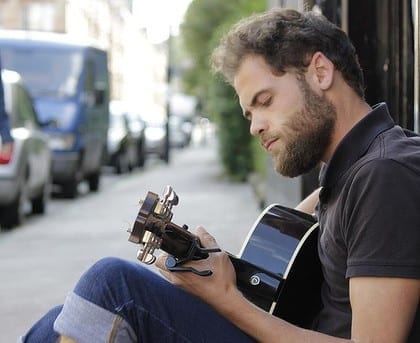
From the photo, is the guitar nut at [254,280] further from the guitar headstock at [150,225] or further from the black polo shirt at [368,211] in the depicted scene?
the guitar headstock at [150,225]

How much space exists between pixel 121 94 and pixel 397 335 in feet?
275

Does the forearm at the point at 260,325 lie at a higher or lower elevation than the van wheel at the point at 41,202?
higher

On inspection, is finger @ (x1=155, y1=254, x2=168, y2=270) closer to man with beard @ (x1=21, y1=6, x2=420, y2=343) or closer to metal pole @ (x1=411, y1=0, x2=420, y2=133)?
man with beard @ (x1=21, y1=6, x2=420, y2=343)

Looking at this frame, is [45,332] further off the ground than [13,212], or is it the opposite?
[45,332]

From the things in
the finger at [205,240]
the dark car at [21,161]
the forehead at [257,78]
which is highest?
the forehead at [257,78]

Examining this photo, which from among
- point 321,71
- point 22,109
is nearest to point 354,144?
point 321,71

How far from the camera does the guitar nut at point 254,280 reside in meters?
2.82

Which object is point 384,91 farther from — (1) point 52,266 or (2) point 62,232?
(2) point 62,232

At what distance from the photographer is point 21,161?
33.3 feet

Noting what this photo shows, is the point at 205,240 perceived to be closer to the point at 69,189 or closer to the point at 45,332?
the point at 45,332

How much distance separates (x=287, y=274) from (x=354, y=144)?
1.59 ft

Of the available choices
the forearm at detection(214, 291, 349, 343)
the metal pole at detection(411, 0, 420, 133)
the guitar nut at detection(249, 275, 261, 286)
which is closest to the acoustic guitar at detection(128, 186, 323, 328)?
the guitar nut at detection(249, 275, 261, 286)

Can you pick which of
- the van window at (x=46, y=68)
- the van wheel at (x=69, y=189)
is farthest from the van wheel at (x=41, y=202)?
the van window at (x=46, y=68)

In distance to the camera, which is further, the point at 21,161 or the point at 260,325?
the point at 21,161
